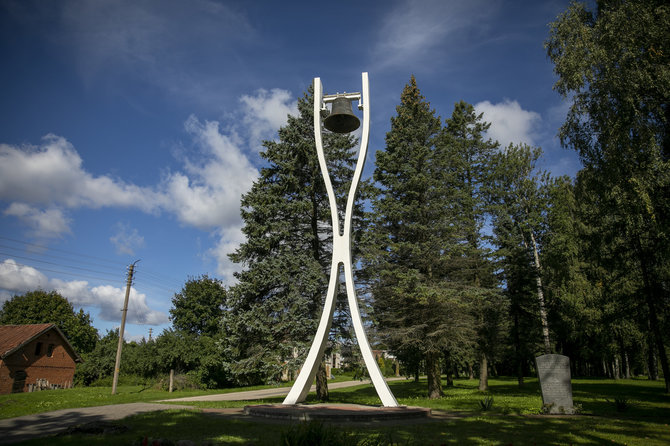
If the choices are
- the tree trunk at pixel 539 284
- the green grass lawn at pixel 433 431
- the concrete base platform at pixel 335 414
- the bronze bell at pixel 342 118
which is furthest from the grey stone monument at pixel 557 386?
the tree trunk at pixel 539 284

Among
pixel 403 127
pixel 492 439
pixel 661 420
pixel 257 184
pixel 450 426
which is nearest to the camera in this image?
pixel 492 439

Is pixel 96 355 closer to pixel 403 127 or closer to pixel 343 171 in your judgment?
pixel 343 171

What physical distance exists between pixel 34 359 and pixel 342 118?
2895cm

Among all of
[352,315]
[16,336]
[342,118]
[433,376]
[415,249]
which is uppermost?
[342,118]

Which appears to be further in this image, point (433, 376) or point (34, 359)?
point (34, 359)

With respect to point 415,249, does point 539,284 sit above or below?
below

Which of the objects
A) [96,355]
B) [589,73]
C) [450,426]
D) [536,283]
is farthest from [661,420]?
[96,355]

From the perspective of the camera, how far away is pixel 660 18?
10.7 metres

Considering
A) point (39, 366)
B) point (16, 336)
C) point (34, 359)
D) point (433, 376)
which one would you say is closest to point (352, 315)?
point (433, 376)

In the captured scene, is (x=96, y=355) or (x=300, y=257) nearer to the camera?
(x=300, y=257)

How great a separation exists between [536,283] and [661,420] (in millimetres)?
14128

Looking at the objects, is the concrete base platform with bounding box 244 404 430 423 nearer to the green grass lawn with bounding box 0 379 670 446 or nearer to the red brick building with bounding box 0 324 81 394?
the green grass lawn with bounding box 0 379 670 446

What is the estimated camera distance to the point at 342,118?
1138 cm

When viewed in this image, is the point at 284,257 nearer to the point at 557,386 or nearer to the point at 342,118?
the point at 342,118
